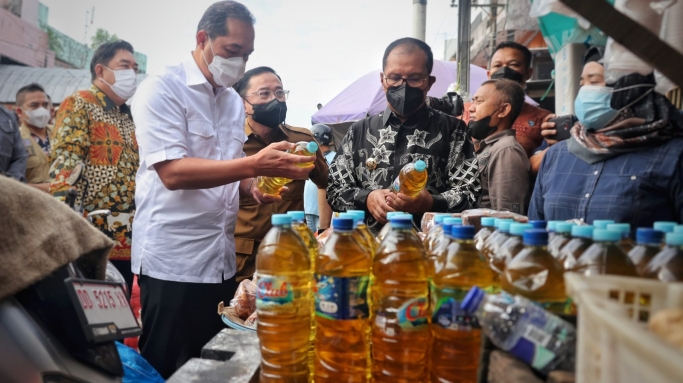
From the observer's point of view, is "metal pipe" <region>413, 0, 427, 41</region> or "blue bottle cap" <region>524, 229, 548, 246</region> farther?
"metal pipe" <region>413, 0, 427, 41</region>

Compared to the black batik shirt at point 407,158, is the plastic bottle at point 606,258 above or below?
below

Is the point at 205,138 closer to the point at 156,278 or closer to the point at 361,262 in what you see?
the point at 156,278

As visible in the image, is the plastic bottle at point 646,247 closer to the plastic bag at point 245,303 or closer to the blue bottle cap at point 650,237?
the blue bottle cap at point 650,237

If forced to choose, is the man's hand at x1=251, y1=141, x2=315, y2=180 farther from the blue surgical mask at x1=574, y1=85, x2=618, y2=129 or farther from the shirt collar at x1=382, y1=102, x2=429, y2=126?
the blue surgical mask at x1=574, y1=85, x2=618, y2=129

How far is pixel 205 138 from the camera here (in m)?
3.07

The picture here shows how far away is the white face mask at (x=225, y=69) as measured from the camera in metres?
3.04

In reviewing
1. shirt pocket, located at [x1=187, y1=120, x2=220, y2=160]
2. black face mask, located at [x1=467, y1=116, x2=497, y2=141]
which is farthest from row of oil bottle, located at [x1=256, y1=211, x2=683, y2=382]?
black face mask, located at [x1=467, y1=116, x2=497, y2=141]

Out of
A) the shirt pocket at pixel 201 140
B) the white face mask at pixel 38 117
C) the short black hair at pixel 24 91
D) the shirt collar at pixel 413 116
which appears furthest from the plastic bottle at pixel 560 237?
the short black hair at pixel 24 91

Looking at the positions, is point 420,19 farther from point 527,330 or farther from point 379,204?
point 527,330

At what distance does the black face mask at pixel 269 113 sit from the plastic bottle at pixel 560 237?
3.08 m

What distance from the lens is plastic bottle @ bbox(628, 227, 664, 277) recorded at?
1.29m

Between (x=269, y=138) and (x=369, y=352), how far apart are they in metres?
3.04

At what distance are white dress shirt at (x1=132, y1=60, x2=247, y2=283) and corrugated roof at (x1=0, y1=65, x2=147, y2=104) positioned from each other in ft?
65.8

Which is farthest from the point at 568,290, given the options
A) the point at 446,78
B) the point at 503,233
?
the point at 446,78
